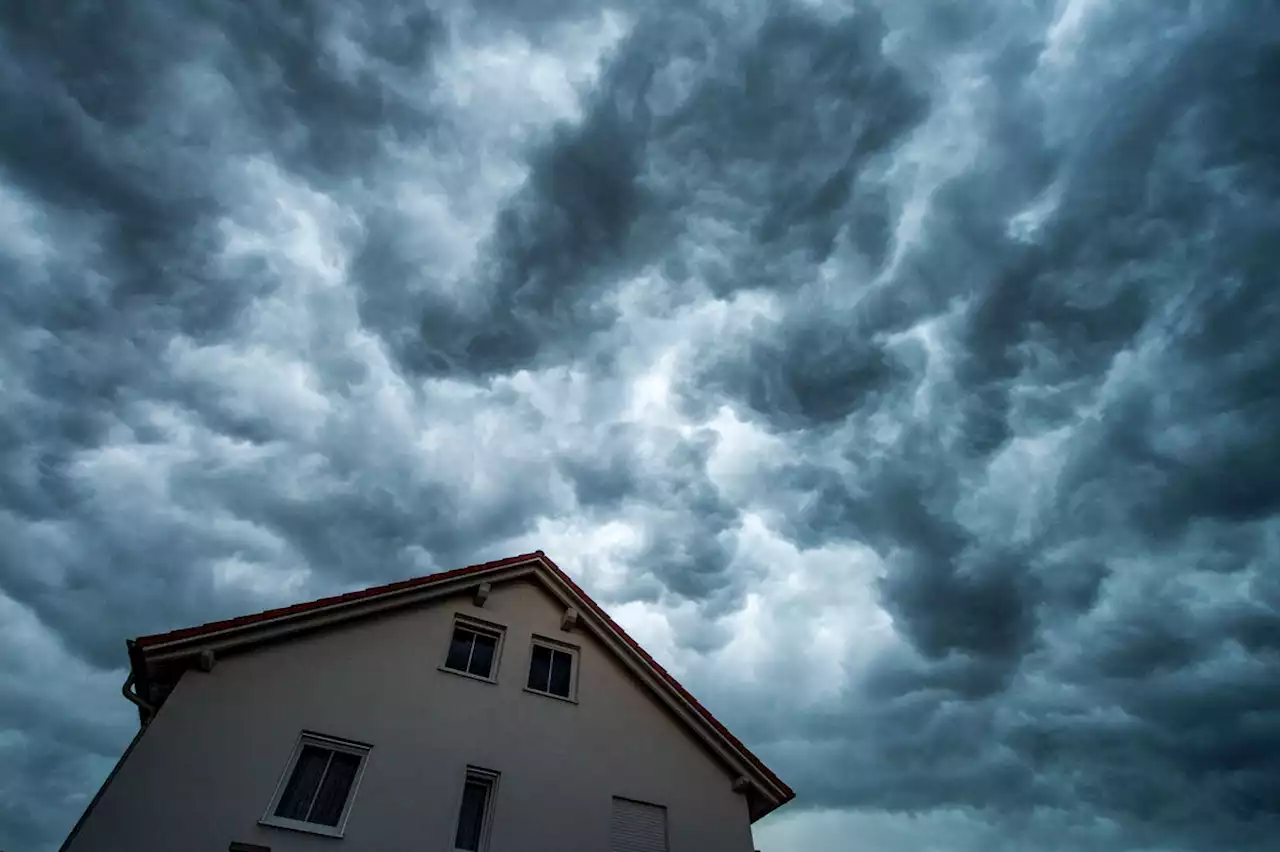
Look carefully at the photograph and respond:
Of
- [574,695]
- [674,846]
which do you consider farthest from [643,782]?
[574,695]

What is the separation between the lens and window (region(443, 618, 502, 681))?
1788 centimetres

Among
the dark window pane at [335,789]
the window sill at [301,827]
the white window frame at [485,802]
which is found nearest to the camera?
the window sill at [301,827]

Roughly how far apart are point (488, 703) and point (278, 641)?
572cm

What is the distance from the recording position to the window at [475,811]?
14.8 m

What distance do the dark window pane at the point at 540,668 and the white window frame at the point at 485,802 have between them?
277 cm

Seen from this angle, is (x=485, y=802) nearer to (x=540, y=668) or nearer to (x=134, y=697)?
(x=540, y=668)

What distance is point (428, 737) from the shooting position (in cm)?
1565

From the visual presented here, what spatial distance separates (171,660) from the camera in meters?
14.1

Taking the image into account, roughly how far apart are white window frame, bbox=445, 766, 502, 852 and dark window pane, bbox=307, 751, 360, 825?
2559 mm

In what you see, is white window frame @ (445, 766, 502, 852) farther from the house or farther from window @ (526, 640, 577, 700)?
window @ (526, 640, 577, 700)

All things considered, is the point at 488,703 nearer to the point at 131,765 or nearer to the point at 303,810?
the point at 303,810

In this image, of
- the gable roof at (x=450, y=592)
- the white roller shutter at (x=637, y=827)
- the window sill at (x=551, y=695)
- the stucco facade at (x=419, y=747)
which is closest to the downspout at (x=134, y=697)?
the gable roof at (x=450, y=592)

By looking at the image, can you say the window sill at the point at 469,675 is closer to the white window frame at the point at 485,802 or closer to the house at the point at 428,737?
the house at the point at 428,737

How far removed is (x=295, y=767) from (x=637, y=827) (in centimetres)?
911
